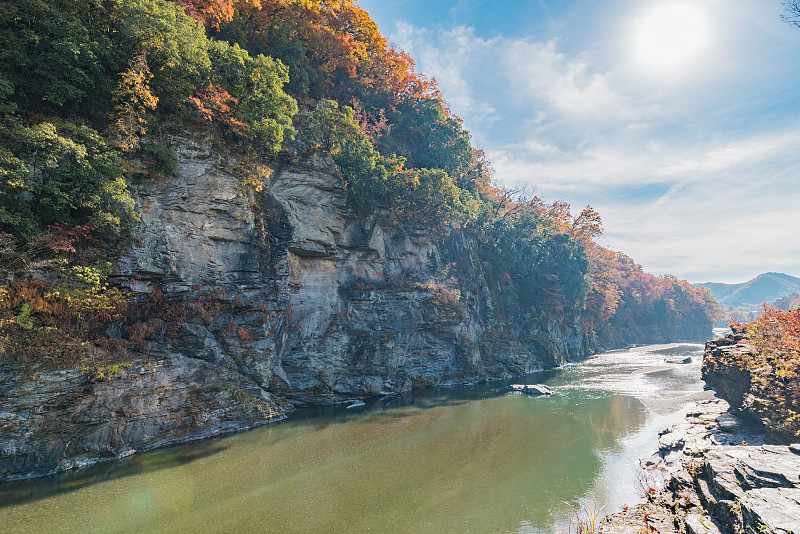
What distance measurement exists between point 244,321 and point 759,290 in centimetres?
25465

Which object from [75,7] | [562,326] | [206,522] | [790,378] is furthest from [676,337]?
[75,7]

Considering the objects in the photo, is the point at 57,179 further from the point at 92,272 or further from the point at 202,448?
the point at 202,448

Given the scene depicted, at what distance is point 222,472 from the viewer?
1053 cm

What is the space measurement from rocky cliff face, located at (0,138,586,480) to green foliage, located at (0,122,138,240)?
181cm

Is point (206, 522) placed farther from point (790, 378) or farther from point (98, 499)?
point (790, 378)

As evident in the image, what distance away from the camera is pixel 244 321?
16.9 metres

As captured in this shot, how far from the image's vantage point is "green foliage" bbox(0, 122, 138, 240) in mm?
10031

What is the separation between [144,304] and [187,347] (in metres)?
2.43

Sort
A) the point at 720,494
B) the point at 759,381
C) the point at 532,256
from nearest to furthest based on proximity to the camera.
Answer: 1. the point at 720,494
2. the point at 759,381
3. the point at 532,256

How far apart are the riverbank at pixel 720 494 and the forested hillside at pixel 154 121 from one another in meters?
16.7

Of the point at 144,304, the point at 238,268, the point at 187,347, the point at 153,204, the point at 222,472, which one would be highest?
the point at 153,204

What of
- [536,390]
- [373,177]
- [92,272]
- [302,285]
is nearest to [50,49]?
[92,272]

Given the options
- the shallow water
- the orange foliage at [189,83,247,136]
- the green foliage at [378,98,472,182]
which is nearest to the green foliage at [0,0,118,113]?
the orange foliage at [189,83,247,136]

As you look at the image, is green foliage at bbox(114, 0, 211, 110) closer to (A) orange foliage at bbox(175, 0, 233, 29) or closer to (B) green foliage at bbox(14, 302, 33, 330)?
(A) orange foliage at bbox(175, 0, 233, 29)
